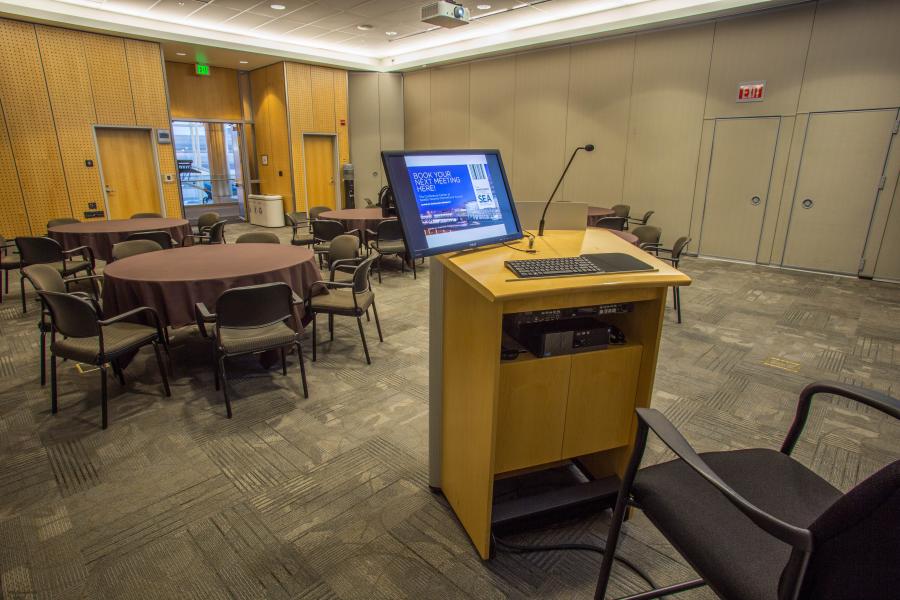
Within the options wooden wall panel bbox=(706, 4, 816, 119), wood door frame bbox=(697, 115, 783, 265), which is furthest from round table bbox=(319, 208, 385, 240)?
wooden wall panel bbox=(706, 4, 816, 119)

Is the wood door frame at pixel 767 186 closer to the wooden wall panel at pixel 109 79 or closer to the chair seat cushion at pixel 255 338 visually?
the chair seat cushion at pixel 255 338

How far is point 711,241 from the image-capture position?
25.2 ft

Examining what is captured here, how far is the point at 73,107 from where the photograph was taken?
7.70m

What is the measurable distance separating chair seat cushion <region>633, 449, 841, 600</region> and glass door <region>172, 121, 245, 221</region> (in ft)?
44.6

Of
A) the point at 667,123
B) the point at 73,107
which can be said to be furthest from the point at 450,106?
the point at 73,107

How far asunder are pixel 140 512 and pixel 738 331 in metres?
4.92

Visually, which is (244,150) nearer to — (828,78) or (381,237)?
(381,237)

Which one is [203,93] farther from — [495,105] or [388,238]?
[388,238]

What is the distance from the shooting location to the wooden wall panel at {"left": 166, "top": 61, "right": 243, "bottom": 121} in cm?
1020

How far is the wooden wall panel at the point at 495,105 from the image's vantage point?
970 cm

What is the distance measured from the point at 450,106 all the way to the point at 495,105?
1.32 meters

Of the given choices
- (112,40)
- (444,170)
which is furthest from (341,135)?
(444,170)

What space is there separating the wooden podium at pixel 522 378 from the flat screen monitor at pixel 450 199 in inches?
3.4

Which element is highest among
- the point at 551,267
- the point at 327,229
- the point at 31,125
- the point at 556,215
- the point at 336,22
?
the point at 336,22
